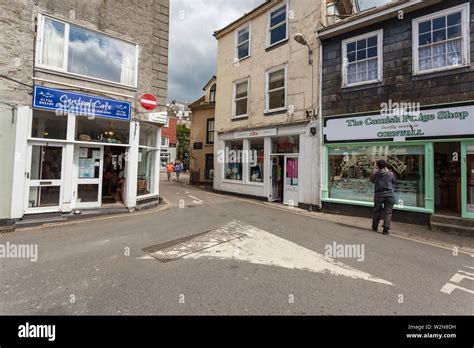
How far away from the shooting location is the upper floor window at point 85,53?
25.4 ft

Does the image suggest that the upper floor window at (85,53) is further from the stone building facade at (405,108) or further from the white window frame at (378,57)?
the white window frame at (378,57)

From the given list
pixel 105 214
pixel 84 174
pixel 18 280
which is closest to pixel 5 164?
pixel 84 174

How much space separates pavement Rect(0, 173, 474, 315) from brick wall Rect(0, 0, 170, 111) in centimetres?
473

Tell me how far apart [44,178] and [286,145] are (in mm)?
9705

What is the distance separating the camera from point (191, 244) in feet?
18.3

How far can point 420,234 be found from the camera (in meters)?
6.83

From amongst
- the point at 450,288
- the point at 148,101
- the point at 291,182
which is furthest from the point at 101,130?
the point at 450,288

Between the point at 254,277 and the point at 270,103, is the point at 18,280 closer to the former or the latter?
the point at 254,277

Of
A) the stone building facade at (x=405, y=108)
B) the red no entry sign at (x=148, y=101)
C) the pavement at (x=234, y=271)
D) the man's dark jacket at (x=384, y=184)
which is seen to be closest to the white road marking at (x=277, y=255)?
the pavement at (x=234, y=271)

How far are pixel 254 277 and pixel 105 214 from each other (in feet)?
22.7

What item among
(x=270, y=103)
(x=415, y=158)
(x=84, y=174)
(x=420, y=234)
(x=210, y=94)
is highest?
(x=210, y=94)

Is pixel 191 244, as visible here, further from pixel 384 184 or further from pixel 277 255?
pixel 384 184

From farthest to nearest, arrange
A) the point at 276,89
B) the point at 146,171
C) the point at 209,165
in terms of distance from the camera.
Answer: the point at 209,165, the point at 276,89, the point at 146,171
